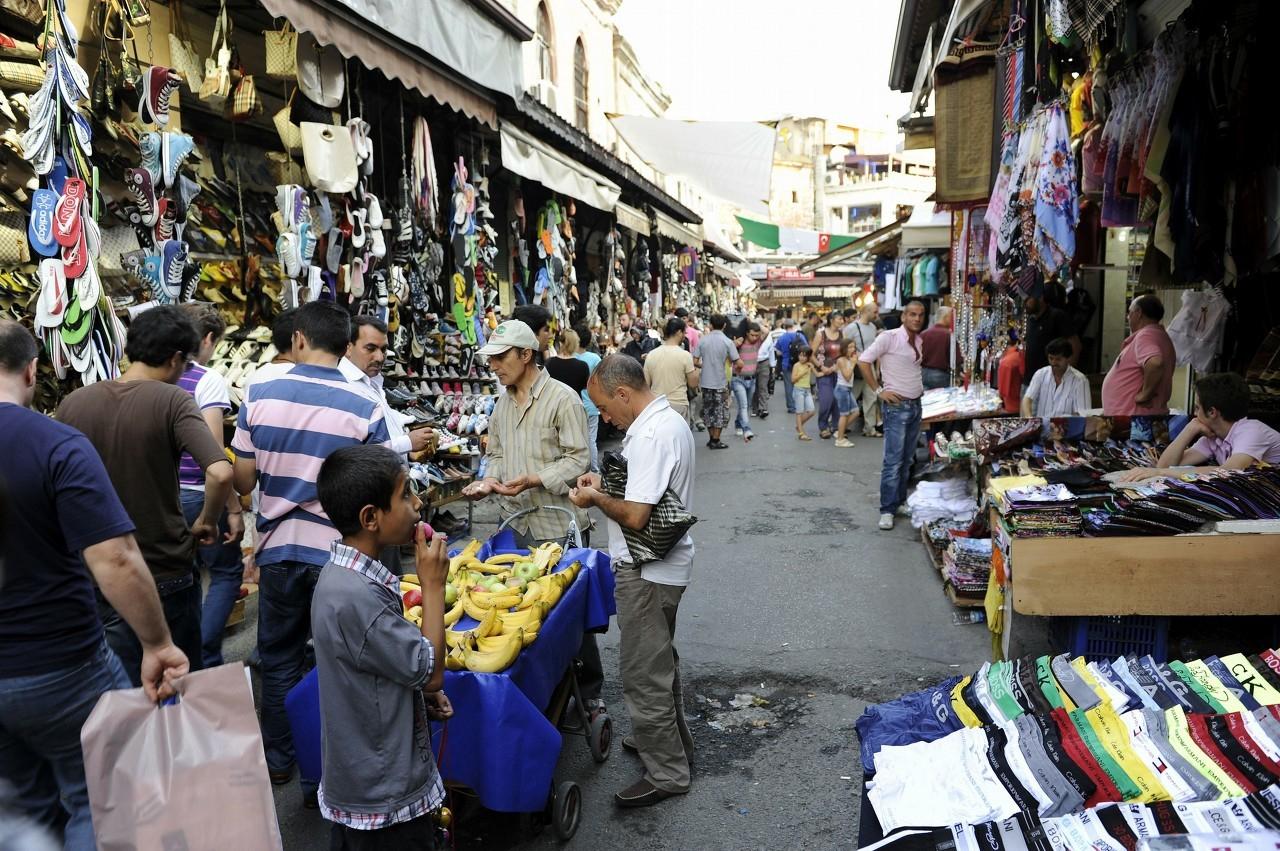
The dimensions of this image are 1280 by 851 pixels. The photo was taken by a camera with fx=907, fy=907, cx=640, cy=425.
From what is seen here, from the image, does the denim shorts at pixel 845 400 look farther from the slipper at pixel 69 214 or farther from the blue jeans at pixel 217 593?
the slipper at pixel 69 214

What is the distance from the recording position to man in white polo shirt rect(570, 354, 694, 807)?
3424mm

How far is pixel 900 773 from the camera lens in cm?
258

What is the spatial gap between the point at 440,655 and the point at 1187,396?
767 cm

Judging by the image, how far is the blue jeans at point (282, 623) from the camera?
11.6 feet

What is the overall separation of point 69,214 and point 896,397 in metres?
6.13

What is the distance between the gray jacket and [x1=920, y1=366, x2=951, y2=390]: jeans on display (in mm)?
9824

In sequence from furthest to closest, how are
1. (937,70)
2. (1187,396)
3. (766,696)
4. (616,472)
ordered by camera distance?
(1187,396) < (937,70) < (766,696) < (616,472)

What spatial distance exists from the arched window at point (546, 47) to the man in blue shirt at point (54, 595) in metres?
16.1

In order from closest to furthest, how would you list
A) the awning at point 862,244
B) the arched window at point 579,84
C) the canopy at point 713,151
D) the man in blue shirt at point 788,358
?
the canopy at point 713,151 < the awning at point 862,244 < the man in blue shirt at point 788,358 < the arched window at point 579,84

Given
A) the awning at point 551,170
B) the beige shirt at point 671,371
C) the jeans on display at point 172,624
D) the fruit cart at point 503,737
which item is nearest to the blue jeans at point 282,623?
the jeans on display at point 172,624

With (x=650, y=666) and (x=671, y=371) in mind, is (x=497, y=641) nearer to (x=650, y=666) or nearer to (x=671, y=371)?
(x=650, y=666)

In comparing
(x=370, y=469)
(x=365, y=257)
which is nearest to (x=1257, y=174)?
(x=370, y=469)

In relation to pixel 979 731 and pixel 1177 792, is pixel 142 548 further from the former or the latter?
pixel 1177 792

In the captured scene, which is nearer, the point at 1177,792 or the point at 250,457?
the point at 1177,792
